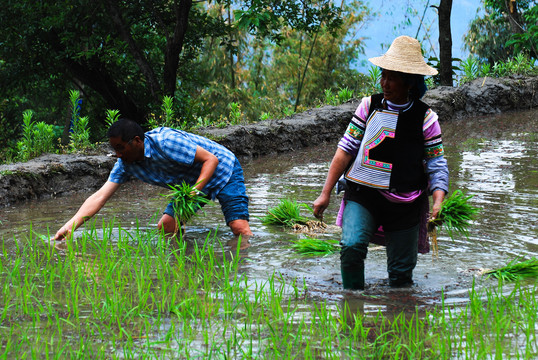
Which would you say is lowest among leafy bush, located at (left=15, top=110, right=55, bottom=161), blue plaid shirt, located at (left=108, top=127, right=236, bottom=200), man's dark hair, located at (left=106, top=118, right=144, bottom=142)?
leafy bush, located at (left=15, top=110, right=55, bottom=161)

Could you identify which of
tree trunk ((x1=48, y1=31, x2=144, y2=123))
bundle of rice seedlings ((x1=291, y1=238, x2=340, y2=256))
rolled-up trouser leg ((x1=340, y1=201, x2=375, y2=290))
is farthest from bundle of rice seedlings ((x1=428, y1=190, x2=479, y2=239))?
tree trunk ((x1=48, y1=31, x2=144, y2=123))

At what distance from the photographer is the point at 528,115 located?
48.0ft

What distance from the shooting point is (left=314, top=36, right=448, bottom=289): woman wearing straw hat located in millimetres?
3951

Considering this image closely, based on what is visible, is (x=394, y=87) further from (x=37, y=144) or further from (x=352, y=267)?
(x=37, y=144)

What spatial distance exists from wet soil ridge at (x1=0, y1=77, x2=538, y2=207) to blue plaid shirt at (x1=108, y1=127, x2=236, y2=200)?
10.5 feet

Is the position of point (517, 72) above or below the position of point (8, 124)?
above

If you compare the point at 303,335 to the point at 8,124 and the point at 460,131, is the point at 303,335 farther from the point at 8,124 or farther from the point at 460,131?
the point at 8,124

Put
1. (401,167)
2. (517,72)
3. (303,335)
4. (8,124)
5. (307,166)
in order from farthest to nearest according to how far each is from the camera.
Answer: (8,124) → (517,72) → (307,166) → (401,167) → (303,335)

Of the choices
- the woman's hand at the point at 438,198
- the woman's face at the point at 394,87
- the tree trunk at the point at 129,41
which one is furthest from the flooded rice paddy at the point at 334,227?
the tree trunk at the point at 129,41

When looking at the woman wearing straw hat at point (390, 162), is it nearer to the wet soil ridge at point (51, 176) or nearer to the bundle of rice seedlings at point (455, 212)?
the bundle of rice seedlings at point (455, 212)

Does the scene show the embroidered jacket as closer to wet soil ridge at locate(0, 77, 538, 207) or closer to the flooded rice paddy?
the flooded rice paddy

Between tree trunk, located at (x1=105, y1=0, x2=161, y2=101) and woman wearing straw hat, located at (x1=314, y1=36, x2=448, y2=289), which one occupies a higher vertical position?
tree trunk, located at (x1=105, y1=0, x2=161, y2=101)

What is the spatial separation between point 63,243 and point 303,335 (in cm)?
281

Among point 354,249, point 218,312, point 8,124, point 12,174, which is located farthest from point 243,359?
point 8,124
